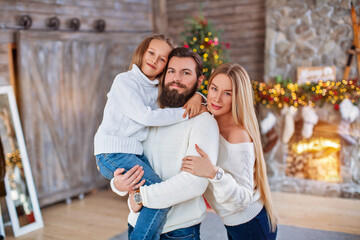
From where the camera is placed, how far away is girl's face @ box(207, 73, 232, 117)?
77.9 inches

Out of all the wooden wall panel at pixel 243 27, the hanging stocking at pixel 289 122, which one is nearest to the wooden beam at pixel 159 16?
the wooden wall panel at pixel 243 27

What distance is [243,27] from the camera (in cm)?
591

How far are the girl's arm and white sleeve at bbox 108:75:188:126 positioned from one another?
29cm

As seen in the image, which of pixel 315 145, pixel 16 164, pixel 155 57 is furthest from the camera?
pixel 315 145

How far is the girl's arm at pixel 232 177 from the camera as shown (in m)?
1.70

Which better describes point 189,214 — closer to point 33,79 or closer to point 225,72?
point 225,72

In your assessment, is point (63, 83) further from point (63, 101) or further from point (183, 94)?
point (183, 94)

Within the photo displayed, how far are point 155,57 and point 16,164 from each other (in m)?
2.67

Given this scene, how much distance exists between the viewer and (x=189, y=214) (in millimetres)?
1833

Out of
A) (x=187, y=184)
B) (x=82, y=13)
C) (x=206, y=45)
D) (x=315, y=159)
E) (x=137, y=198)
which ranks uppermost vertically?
(x=82, y=13)

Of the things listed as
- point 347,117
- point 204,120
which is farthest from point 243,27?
point 204,120

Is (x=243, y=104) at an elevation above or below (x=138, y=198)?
above

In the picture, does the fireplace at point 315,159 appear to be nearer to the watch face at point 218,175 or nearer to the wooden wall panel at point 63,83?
the wooden wall panel at point 63,83

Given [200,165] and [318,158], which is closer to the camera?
[200,165]
